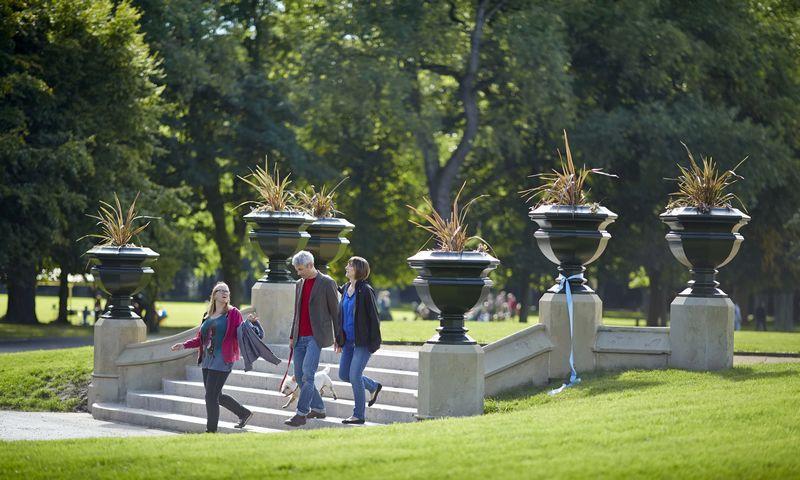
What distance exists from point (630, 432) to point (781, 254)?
34909 millimetres

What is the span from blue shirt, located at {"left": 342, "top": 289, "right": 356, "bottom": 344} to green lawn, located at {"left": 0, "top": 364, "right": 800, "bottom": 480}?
186cm

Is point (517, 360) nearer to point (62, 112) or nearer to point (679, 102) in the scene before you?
point (62, 112)

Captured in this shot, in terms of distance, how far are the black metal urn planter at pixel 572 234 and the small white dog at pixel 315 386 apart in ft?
9.46

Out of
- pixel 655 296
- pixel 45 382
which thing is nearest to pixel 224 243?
pixel 655 296

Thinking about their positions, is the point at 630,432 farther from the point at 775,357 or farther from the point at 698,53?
the point at 698,53

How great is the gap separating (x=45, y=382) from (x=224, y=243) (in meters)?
24.1

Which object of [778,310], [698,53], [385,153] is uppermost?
[698,53]

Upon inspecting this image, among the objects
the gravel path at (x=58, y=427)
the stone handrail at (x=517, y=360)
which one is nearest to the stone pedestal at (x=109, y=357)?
the gravel path at (x=58, y=427)

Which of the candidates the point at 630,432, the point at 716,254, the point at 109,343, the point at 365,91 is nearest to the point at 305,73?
the point at 365,91

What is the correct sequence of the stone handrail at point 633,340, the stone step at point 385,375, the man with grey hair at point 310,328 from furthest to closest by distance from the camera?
the stone step at point 385,375 < the stone handrail at point 633,340 < the man with grey hair at point 310,328

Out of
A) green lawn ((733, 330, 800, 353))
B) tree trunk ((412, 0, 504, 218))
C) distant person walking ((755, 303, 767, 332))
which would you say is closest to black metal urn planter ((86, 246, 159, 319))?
green lawn ((733, 330, 800, 353))

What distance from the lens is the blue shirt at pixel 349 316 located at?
46.7ft

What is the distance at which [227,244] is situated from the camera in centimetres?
4378

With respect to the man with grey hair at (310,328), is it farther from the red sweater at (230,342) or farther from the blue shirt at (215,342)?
the blue shirt at (215,342)
